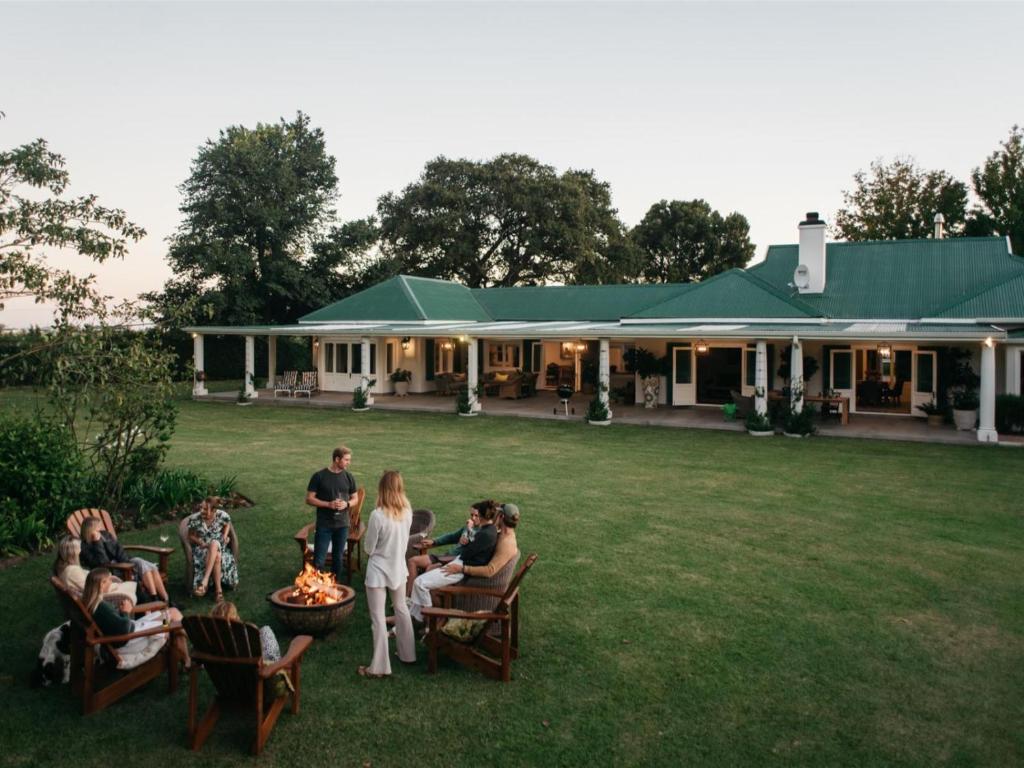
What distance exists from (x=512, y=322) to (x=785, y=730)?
86.6 feet

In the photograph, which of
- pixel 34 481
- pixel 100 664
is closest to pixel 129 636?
pixel 100 664

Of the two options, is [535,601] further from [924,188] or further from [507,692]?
[924,188]

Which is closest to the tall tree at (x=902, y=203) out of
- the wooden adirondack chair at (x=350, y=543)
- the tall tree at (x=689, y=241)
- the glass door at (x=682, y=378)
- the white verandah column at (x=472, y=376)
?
the tall tree at (x=689, y=241)

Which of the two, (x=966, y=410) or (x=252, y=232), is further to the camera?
(x=252, y=232)

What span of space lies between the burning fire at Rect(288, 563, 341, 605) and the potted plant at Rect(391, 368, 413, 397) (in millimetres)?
21050

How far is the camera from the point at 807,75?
21.1m

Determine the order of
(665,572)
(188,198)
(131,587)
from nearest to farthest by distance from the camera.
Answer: (131,587)
(665,572)
(188,198)

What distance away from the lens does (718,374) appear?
23.8 metres

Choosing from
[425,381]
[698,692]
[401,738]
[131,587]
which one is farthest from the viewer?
[425,381]

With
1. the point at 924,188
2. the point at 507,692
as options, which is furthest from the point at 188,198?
the point at 924,188

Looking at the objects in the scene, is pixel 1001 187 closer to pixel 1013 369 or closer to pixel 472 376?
pixel 1013 369

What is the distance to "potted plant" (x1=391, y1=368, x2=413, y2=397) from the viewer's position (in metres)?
27.0

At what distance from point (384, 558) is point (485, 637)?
1.02m

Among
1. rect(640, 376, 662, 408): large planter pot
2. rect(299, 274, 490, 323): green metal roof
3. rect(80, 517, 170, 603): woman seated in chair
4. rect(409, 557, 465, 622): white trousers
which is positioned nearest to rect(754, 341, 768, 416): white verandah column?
rect(640, 376, 662, 408): large planter pot
